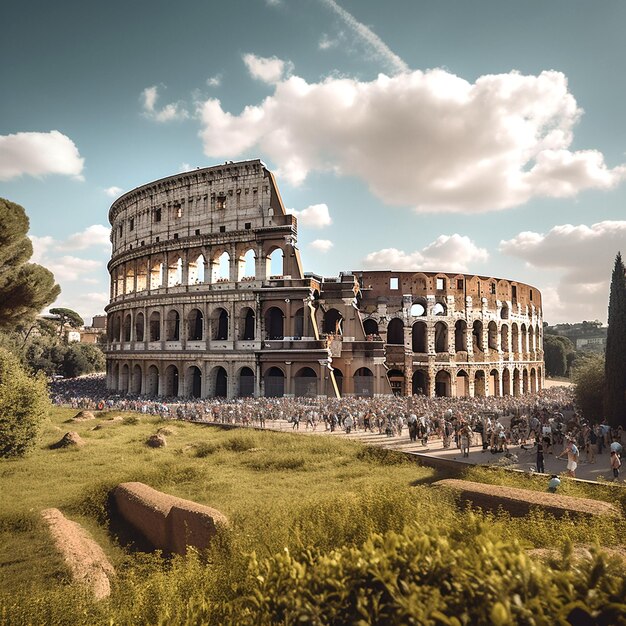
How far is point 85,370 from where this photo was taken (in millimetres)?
50688

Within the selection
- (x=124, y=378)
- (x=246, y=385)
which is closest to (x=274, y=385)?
(x=246, y=385)

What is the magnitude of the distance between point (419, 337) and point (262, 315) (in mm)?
14187

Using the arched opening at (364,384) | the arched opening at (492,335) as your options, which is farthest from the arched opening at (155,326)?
the arched opening at (492,335)

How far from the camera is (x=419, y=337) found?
115 ft

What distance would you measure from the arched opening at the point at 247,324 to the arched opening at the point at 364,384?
25.6 feet

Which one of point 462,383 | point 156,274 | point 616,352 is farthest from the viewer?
point 462,383

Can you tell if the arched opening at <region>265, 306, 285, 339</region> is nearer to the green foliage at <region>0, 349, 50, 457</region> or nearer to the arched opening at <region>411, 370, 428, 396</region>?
the arched opening at <region>411, 370, 428, 396</region>

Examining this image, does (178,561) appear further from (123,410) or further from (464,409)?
(123,410)

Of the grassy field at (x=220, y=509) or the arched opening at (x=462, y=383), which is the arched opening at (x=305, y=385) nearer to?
the grassy field at (x=220, y=509)

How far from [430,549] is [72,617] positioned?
423 cm

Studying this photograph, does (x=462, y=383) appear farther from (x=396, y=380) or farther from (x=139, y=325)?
(x=139, y=325)

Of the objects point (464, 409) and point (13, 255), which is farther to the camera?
point (464, 409)

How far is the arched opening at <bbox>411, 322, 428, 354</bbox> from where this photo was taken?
3478 centimetres

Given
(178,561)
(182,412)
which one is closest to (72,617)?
(178,561)
